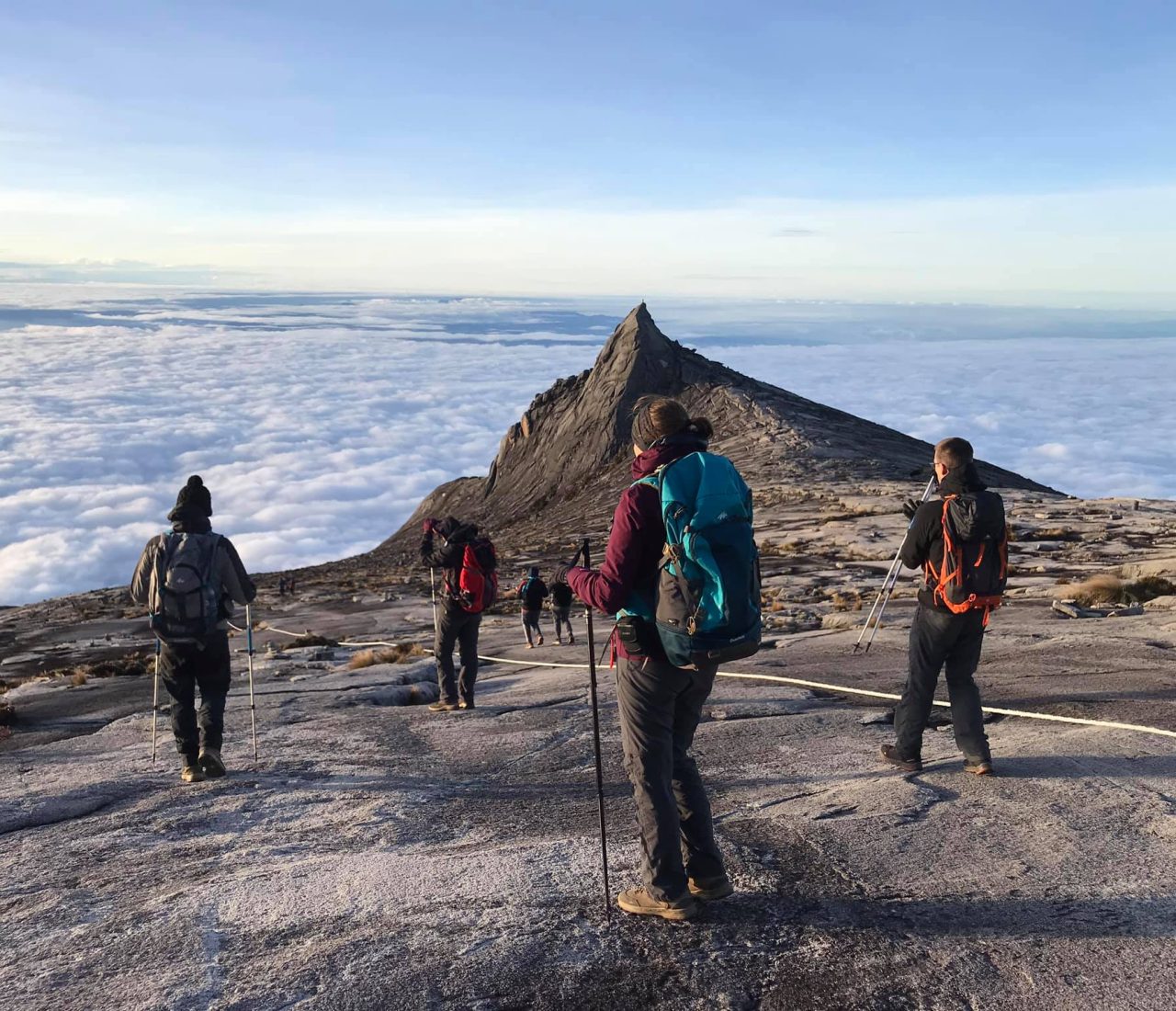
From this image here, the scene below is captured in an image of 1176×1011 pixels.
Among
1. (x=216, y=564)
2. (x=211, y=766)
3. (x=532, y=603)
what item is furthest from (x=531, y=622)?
(x=216, y=564)

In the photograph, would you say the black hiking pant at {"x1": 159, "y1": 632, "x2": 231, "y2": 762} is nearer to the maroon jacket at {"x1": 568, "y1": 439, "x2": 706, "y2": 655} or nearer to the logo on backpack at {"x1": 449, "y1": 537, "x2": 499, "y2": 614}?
the logo on backpack at {"x1": 449, "y1": 537, "x2": 499, "y2": 614}

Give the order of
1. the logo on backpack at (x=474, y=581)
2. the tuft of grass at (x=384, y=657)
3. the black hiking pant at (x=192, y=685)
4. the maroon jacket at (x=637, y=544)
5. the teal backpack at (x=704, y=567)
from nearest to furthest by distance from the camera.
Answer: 1. the teal backpack at (x=704, y=567)
2. the maroon jacket at (x=637, y=544)
3. the black hiking pant at (x=192, y=685)
4. the logo on backpack at (x=474, y=581)
5. the tuft of grass at (x=384, y=657)

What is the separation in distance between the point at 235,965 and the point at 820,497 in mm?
34729

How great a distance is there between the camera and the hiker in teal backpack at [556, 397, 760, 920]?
4836 millimetres

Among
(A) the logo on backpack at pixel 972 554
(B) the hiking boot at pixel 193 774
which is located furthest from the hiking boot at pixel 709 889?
(B) the hiking boot at pixel 193 774

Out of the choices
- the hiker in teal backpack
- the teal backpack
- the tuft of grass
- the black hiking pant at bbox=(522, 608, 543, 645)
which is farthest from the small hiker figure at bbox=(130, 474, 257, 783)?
the black hiking pant at bbox=(522, 608, 543, 645)

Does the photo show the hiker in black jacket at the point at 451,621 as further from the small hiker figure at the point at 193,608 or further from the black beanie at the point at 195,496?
the black beanie at the point at 195,496

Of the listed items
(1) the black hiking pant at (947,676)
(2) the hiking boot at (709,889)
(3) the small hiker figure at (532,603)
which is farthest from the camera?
(3) the small hiker figure at (532,603)

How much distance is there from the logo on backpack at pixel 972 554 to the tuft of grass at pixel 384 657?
1135 cm

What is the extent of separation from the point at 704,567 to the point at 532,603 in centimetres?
1391

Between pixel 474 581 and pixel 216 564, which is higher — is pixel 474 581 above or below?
below

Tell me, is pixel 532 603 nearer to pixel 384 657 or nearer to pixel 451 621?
pixel 384 657

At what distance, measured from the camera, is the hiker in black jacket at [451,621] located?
11805 mm

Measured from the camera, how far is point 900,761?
7.86m
